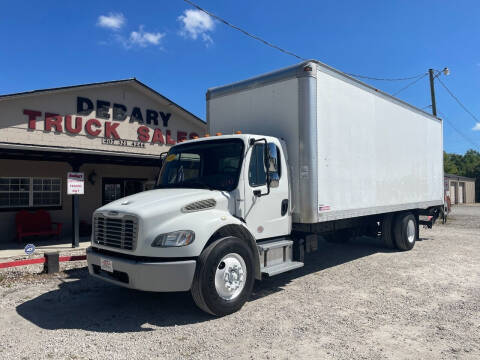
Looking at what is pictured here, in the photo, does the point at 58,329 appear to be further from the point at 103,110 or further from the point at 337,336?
the point at 103,110

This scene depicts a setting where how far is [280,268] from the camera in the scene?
5.56 meters

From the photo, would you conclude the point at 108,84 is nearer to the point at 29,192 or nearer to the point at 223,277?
the point at 29,192

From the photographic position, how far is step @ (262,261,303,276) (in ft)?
17.4

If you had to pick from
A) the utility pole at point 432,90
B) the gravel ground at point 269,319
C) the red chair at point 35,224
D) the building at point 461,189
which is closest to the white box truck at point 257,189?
the gravel ground at point 269,319

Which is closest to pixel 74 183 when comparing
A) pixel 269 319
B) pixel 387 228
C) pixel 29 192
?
pixel 29 192

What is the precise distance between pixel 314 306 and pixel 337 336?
1.04 metres

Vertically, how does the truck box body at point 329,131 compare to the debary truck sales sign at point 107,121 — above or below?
below

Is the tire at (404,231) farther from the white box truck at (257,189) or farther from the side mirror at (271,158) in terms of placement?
the side mirror at (271,158)

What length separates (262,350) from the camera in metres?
3.78

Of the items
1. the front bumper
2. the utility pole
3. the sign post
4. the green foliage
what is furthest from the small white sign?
the green foliage

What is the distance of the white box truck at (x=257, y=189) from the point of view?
4.46 m

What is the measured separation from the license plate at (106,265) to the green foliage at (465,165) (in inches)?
2166

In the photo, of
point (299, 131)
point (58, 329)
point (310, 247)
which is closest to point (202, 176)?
point (299, 131)

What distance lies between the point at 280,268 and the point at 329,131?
2.48 m
